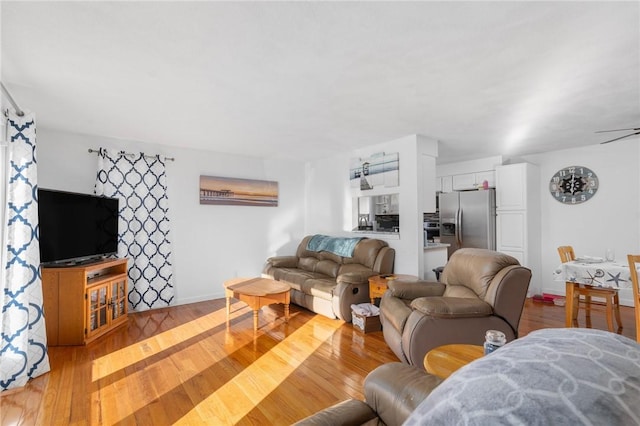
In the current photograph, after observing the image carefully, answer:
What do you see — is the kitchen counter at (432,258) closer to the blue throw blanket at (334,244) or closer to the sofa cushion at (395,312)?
the blue throw blanket at (334,244)

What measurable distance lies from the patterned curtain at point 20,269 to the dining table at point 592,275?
5.10 m

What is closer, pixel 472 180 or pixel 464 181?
pixel 472 180

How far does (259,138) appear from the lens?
165 inches

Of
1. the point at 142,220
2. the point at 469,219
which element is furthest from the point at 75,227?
the point at 469,219

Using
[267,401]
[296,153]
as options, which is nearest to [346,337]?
[267,401]

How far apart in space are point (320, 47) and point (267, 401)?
2.39 meters

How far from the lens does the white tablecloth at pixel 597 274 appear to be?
307 centimetres

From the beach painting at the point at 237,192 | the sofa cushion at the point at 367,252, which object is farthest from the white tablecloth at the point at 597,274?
the beach painting at the point at 237,192

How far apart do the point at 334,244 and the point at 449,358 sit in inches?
122

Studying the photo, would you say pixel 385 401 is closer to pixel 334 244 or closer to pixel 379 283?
pixel 379 283

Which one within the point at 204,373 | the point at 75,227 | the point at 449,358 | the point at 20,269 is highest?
the point at 75,227

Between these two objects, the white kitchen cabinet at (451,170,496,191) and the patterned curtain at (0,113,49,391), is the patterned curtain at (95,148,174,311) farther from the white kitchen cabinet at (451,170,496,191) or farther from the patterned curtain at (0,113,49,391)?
the white kitchen cabinet at (451,170,496,191)

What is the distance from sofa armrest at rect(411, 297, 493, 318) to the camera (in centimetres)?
234

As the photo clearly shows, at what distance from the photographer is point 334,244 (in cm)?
478
